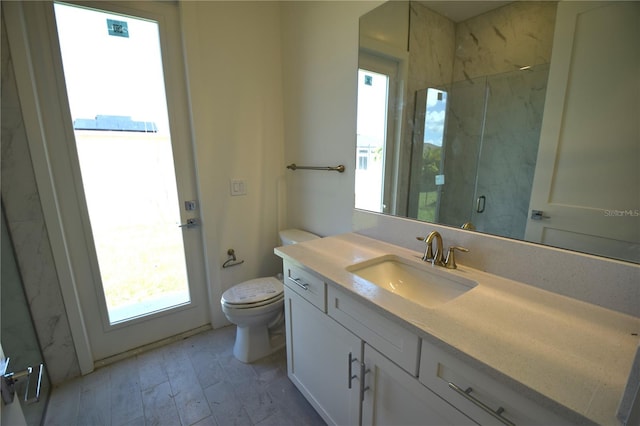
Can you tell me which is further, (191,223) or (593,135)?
(191,223)

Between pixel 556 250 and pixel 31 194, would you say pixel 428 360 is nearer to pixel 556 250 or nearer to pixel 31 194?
pixel 556 250

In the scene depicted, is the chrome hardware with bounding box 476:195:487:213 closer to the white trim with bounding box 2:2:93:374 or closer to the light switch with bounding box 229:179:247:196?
the light switch with bounding box 229:179:247:196

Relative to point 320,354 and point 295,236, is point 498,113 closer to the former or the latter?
point 320,354

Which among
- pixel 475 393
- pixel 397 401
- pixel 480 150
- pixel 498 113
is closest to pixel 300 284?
pixel 397 401

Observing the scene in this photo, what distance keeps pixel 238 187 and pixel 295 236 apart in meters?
0.59

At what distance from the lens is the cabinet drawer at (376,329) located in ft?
2.68

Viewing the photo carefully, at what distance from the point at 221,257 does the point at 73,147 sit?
113 centimetres

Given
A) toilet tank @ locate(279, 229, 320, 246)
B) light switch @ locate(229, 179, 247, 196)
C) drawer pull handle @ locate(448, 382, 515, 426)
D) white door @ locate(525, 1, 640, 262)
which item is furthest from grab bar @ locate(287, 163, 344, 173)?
drawer pull handle @ locate(448, 382, 515, 426)

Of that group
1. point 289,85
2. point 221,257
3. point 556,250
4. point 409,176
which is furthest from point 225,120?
point 556,250

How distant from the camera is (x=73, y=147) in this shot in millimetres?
1552

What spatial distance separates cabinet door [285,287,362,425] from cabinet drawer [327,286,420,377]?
5 centimetres

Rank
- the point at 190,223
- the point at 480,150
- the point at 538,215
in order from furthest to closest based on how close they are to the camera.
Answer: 1. the point at 190,223
2. the point at 480,150
3. the point at 538,215

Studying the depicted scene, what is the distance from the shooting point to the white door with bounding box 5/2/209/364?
4.91 ft

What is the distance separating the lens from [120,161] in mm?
1713
